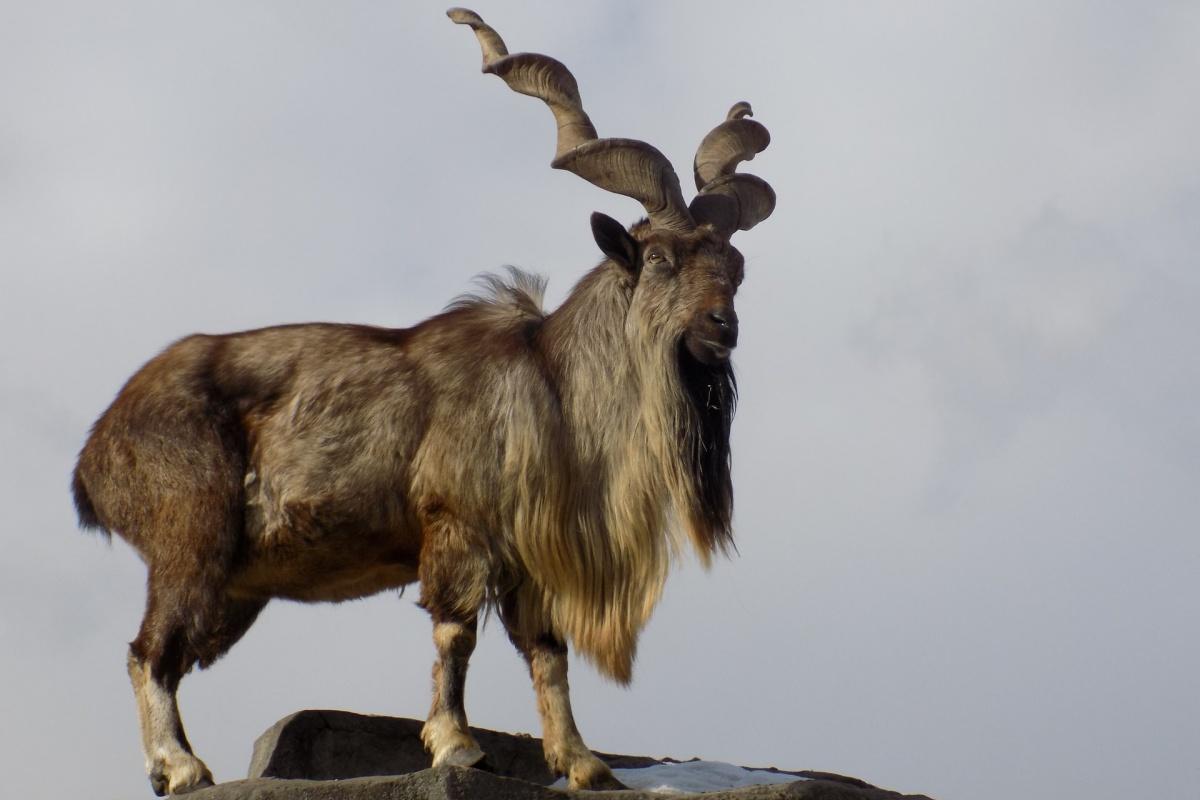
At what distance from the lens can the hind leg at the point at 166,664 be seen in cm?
862

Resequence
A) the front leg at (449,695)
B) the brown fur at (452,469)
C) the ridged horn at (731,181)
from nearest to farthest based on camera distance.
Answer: the front leg at (449,695) < the brown fur at (452,469) < the ridged horn at (731,181)

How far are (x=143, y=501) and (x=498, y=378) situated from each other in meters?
1.75

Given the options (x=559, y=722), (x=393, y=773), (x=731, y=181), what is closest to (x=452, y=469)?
(x=559, y=722)

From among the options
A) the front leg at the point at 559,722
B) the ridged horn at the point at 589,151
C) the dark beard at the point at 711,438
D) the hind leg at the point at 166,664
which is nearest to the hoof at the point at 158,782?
the hind leg at the point at 166,664

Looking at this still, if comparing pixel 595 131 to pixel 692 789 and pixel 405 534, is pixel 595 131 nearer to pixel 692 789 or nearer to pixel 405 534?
pixel 405 534

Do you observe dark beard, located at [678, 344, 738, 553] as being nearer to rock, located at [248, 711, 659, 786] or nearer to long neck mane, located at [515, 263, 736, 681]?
long neck mane, located at [515, 263, 736, 681]

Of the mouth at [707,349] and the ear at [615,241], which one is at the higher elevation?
the ear at [615,241]

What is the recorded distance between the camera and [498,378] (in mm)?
9297

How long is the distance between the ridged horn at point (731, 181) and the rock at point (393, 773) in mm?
2757

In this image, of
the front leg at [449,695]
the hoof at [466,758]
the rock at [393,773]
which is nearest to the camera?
the rock at [393,773]

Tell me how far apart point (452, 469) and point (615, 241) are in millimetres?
1397

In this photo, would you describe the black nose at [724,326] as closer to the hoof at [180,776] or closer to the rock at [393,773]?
the rock at [393,773]

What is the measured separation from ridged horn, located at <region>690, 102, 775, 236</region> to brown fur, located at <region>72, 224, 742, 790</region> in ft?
1.26

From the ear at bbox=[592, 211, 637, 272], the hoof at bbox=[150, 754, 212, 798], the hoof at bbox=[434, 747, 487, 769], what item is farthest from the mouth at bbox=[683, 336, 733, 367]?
the hoof at bbox=[150, 754, 212, 798]
